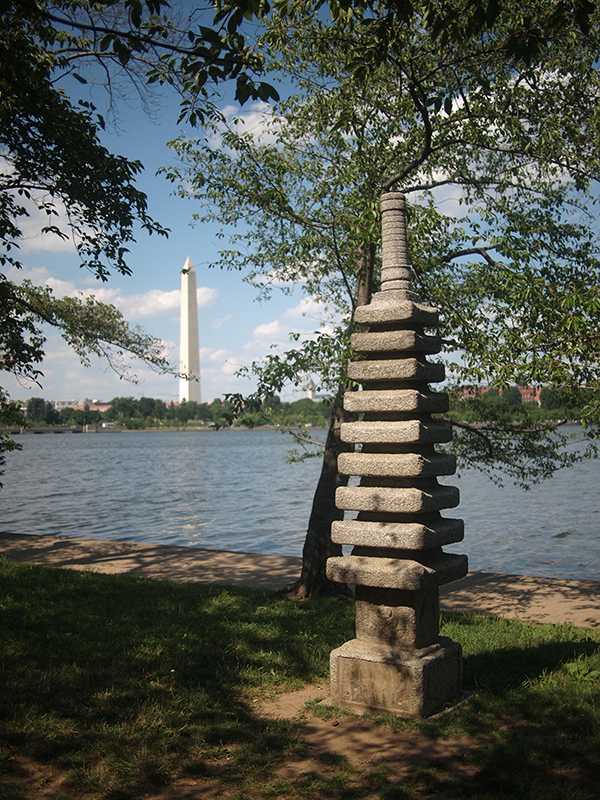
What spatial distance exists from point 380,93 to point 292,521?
1648 centimetres

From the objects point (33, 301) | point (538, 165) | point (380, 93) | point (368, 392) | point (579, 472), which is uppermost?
point (380, 93)

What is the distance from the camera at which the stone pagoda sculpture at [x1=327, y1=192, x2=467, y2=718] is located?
6344 mm

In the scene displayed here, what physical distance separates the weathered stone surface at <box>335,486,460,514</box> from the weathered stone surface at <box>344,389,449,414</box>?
0.75 m

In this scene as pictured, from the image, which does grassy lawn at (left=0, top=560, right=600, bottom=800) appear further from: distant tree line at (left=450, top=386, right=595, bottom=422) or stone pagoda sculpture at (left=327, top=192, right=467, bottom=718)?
distant tree line at (left=450, top=386, right=595, bottom=422)

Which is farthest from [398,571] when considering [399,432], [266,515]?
[266,515]

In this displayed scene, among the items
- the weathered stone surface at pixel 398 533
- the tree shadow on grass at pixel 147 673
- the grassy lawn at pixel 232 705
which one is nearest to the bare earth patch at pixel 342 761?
the grassy lawn at pixel 232 705

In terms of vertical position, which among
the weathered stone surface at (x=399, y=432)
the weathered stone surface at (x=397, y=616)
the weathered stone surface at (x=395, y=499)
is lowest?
the weathered stone surface at (x=397, y=616)

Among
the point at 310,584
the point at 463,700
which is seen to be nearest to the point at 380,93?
the point at 310,584

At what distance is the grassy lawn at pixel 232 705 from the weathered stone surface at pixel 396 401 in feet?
9.13

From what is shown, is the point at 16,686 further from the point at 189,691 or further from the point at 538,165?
the point at 538,165

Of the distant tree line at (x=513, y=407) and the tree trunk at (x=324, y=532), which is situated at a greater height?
the distant tree line at (x=513, y=407)

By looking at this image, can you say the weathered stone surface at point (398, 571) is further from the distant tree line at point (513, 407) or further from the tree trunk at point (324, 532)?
the distant tree line at point (513, 407)

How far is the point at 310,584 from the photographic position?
36.9 ft

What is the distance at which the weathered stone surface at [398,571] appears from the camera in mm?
6242
